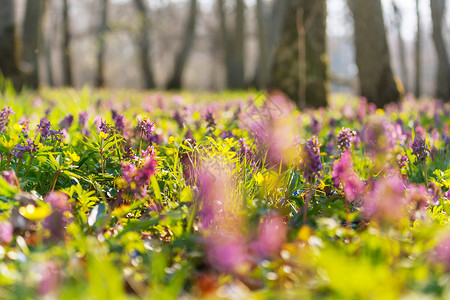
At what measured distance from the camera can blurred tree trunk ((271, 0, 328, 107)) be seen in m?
7.77

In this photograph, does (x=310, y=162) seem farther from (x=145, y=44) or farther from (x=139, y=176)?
(x=145, y=44)

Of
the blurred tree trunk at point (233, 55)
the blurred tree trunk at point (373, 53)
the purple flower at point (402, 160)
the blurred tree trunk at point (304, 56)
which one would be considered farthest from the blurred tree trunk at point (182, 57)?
the purple flower at point (402, 160)

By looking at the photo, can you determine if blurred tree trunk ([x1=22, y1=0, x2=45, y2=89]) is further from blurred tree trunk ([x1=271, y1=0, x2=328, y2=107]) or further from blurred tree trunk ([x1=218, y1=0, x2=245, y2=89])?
blurred tree trunk ([x1=218, y1=0, x2=245, y2=89])

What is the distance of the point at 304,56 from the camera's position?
8.09 meters

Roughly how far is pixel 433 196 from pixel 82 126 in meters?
2.59

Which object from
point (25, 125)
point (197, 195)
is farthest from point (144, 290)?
point (25, 125)

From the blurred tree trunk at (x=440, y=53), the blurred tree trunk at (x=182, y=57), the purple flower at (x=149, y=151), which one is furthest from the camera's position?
the blurred tree trunk at (x=182, y=57)

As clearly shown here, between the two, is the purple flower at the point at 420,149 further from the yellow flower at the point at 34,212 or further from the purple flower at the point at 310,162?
the yellow flower at the point at 34,212

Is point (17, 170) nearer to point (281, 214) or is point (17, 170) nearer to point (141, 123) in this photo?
point (141, 123)

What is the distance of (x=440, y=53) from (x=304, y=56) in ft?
20.3

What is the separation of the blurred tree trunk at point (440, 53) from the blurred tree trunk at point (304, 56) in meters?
5.60

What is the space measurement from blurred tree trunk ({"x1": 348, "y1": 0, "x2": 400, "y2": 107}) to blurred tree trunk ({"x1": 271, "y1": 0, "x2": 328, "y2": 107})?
26.0 inches

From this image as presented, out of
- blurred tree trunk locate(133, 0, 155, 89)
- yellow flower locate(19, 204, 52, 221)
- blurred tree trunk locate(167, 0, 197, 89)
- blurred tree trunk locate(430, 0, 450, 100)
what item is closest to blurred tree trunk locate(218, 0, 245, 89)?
blurred tree trunk locate(167, 0, 197, 89)

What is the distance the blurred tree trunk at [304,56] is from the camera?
777cm
